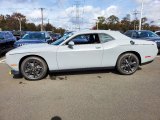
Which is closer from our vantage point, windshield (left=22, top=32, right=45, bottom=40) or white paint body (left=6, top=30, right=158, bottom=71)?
white paint body (left=6, top=30, right=158, bottom=71)

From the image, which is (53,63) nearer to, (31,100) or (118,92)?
(31,100)

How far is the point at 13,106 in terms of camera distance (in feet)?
14.0

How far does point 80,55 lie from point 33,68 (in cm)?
152

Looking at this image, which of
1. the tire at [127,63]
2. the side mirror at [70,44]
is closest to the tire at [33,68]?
the side mirror at [70,44]

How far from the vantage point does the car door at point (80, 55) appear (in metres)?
6.14

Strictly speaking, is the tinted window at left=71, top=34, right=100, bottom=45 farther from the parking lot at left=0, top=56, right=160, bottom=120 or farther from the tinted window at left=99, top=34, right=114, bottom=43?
the parking lot at left=0, top=56, right=160, bottom=120

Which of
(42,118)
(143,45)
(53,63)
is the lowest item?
(42,118)

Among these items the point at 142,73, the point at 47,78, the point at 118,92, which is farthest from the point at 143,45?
the point at 47,78

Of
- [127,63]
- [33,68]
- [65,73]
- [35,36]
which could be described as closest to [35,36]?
[35,36]

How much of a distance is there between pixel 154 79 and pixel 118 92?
178 centimetres

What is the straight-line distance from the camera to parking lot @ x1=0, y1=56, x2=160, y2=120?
3.83 meters

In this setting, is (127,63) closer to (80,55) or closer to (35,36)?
(80,55)

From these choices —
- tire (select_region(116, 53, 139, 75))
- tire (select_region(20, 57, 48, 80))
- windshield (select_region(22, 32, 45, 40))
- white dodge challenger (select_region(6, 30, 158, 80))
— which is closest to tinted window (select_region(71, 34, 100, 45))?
white dodge challenger (select_region(6, 30, 158, 80))

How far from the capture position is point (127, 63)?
21.8 feet
